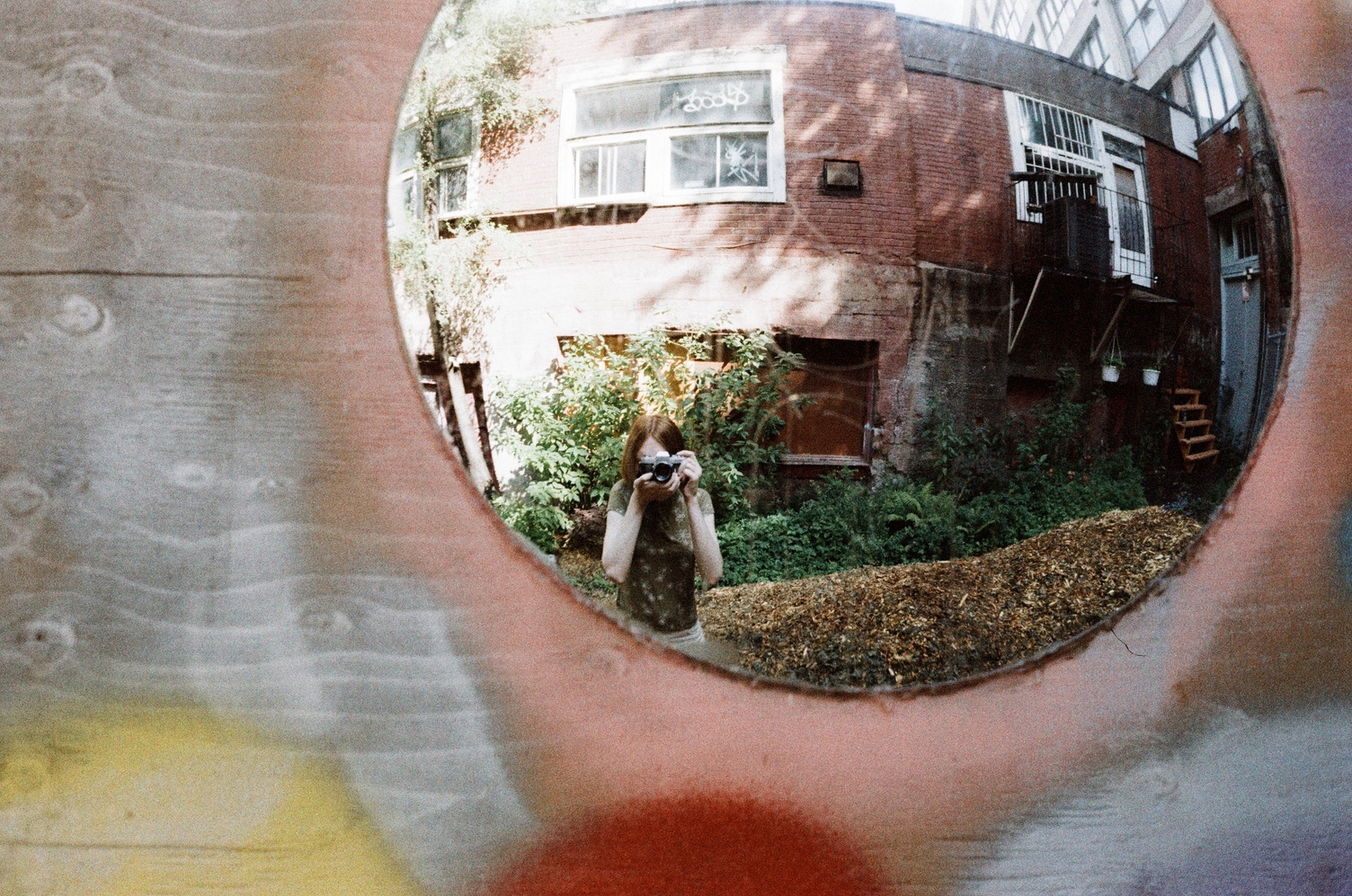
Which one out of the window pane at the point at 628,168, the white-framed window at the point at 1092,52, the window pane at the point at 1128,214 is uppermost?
the white-framed window at the point at 1092,52

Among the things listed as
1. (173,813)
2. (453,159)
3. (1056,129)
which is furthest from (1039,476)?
(173,813)

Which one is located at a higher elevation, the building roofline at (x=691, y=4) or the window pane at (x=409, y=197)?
the building roofline at (x=691, y=4)

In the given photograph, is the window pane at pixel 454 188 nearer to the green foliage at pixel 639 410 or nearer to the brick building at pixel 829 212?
the brick building at pixel 829 212

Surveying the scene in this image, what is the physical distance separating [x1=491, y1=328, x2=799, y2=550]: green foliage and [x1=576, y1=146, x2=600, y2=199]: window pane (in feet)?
0.71

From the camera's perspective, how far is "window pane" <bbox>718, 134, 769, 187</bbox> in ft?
2.95

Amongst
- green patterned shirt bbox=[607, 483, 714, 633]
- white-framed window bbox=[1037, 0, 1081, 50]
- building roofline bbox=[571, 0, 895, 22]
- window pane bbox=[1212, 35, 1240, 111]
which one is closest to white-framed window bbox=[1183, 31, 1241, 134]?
window pane bbox=[1212, 35, 1240, 111]

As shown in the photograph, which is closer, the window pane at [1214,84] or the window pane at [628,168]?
the window pane at [628,168]

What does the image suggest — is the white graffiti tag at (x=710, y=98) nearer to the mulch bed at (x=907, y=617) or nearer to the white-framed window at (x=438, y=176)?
the white-framed window at (x=438, y=176)

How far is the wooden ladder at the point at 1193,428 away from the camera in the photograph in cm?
98

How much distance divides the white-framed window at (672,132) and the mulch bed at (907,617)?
0.58 m

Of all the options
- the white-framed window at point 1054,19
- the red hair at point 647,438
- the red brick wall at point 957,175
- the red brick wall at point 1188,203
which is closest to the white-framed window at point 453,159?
the red hair at point 647,438

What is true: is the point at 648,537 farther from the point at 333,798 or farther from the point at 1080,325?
the point at 1080,325

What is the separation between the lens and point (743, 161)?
0.91 metres

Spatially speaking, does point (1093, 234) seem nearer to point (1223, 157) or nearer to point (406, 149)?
point (1223, 157)
